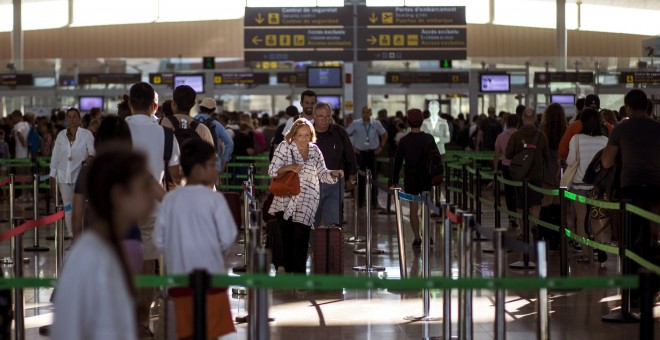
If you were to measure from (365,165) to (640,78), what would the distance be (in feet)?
44.4

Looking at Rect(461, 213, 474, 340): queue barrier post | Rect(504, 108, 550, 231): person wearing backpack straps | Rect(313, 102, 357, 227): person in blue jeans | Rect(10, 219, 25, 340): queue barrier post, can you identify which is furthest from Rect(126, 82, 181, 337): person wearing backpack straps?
Rect(504, 108, 550, 231): person wearing backpack straps

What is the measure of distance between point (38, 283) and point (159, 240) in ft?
2.09

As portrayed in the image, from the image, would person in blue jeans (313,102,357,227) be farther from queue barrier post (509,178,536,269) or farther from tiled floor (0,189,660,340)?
queue barrier post (509,178,536,269)

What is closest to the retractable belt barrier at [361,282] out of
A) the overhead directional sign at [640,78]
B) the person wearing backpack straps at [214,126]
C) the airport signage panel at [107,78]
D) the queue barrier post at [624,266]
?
the queue barrier post at [624,266]

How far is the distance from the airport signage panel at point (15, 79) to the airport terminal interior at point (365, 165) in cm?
7

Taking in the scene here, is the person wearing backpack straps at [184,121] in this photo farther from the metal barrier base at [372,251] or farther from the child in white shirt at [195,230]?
the metal barrier base at [372,251]

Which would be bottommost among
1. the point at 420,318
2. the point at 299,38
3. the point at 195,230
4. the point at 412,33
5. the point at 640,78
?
the point at 420,318

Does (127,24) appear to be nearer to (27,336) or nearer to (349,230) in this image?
(349,230)

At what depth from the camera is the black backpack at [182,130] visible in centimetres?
894

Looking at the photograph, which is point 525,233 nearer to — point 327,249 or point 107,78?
point 327,249

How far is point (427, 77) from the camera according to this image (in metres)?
32.5

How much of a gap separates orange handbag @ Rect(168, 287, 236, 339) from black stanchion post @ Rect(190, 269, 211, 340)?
1.41ft

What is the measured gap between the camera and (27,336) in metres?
8.39

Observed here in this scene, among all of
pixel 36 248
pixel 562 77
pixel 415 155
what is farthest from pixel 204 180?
pixel 562 77
